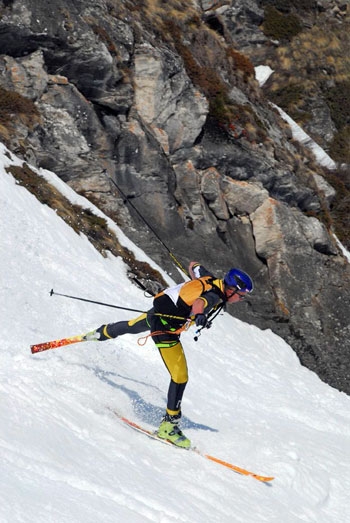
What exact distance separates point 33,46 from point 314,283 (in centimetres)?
1533

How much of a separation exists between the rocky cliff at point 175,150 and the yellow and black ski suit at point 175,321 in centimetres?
1232

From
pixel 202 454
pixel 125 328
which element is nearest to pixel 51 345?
pixel 125 328

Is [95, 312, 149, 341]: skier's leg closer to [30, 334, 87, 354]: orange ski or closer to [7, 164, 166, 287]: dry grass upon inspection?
[30, 334, 87, 354]: orange ski

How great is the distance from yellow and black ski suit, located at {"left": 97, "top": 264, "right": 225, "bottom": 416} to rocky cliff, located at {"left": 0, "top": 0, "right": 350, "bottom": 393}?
40.4 ft

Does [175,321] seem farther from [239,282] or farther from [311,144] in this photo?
[311,144]

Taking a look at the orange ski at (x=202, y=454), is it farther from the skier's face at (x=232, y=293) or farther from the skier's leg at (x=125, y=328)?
the skier's face at (x=232, y=293)

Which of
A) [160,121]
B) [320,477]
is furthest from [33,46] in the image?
[320,477]

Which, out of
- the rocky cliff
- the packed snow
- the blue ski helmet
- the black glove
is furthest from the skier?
the rocky cliff

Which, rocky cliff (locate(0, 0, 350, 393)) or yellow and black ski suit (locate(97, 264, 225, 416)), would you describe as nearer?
yellow and black ski suit (locate(97, 264, 225, 416))

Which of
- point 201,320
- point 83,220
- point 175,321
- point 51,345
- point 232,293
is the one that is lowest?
point 83,220

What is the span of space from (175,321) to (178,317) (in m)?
0.10

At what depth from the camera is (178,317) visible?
800 centimetres

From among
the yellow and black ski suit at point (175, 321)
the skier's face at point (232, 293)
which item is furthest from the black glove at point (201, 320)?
the skier's face at point (232, 293)

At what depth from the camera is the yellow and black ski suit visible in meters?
7.80
